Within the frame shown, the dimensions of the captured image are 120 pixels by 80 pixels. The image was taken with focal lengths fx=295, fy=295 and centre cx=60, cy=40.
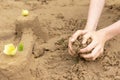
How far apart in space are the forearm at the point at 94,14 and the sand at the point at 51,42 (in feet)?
0.61

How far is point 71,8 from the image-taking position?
8.64ft

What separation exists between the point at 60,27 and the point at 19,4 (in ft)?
2.25

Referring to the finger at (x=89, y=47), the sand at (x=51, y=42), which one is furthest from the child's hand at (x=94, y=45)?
the sand at (x=51, y=42)

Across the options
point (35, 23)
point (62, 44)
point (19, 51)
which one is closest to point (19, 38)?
point (35, 23)

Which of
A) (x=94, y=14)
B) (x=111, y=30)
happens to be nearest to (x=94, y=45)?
(x=111, y=30)

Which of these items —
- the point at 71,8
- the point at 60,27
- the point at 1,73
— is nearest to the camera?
the point at 1,73

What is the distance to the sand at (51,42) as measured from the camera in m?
1.62

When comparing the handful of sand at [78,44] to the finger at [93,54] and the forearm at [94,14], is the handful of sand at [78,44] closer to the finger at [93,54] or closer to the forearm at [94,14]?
the finger at [93,54]

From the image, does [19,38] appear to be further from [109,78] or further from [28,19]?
[109,78]

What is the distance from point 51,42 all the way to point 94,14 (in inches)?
15.2

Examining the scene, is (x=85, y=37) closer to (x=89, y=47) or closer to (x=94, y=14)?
(x=89, y=47)

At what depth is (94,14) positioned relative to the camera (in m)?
1.87

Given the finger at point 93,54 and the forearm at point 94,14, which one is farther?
the forearm at point 94,14

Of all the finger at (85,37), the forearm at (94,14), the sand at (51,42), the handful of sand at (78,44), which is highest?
the forearm at (94,14)
